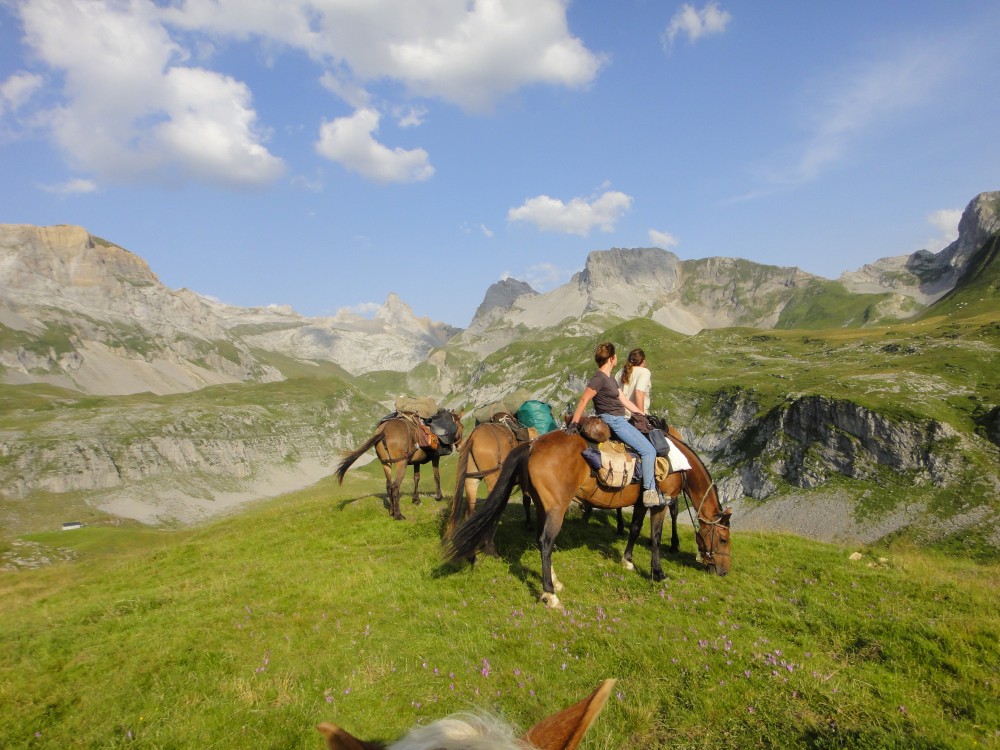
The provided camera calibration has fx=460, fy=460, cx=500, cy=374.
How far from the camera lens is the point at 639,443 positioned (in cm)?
1108

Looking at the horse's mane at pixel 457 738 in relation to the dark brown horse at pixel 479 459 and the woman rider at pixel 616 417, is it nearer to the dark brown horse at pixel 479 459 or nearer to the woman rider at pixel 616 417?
the woman rider at pixel 616 417

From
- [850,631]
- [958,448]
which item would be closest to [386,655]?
[850,631]

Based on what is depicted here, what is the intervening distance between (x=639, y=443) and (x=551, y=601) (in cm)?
410

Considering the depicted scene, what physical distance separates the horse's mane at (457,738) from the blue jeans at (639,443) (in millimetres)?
9084

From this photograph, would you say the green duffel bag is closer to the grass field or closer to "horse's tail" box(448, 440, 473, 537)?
"horse's tail" box(448, 440, 473, 537)

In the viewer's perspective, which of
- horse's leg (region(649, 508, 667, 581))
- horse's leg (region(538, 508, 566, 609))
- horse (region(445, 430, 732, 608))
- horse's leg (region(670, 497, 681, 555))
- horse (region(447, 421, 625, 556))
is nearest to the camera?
horse's leg (region(538, 508, 566, 609))

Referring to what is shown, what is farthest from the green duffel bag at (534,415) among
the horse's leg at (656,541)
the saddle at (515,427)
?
the horse's leg at (656,541)

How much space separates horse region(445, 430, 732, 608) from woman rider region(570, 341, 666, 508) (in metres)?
0.35

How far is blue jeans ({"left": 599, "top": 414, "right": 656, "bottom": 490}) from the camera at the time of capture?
1104 cm

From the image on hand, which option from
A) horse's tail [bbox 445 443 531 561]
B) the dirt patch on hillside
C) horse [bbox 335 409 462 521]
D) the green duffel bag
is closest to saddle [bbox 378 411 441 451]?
horse [bbox 335 409 462 521]

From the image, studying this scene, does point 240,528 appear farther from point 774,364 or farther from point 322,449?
point 322,449

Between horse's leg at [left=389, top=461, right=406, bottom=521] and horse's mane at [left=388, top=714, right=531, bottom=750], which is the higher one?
horse's mane at [left=388, top=714, right=531, bottom=750]

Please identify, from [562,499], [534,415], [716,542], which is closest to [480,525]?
[562,499]

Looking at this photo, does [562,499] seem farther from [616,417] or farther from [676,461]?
[676,461]
